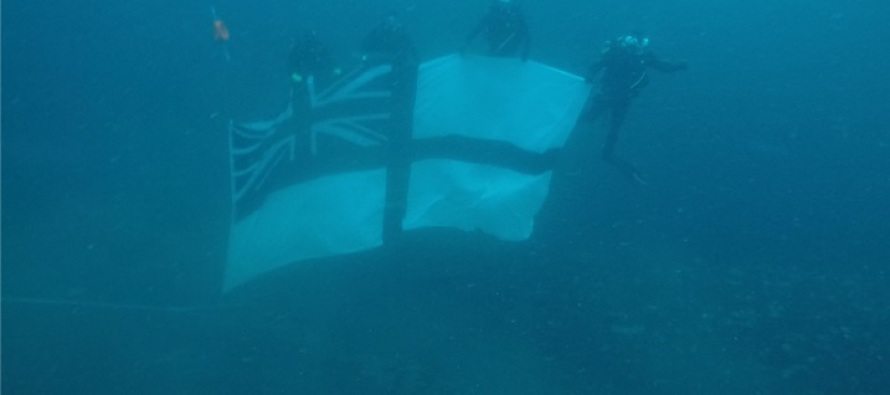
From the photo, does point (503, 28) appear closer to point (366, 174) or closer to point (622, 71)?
point (622, 71)

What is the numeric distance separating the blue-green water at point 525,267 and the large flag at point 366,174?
1.17m

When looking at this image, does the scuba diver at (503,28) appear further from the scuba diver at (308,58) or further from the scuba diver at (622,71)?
the scuba diver at (308,58)

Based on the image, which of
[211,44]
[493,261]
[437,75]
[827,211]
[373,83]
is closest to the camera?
[373,83]

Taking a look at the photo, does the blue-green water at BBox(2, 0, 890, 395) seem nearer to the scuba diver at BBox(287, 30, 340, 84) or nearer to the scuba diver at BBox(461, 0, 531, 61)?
the scuba diver at BBox(461, 0, 531, 61)

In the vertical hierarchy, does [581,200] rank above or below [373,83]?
below

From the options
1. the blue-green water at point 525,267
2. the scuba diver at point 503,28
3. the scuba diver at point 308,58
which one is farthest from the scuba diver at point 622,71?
the scuba diver at point 308,58

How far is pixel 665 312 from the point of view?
6730 millimetres

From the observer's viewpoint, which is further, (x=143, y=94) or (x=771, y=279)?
(x=143, y=94)

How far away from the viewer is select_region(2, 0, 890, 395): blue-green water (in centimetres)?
610

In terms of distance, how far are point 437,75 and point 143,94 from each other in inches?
403

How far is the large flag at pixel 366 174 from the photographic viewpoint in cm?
598

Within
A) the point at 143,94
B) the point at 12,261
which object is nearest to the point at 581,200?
the point at 12,261

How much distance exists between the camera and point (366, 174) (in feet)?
20.2

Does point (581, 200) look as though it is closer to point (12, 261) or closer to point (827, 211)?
point (827, 211)
